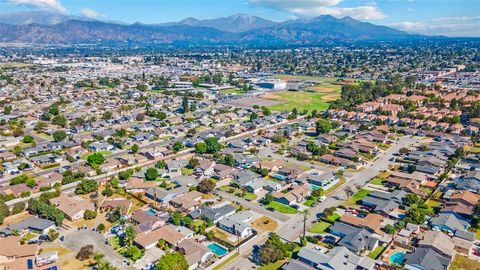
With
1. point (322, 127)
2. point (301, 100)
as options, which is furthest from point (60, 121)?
point (301, 100)

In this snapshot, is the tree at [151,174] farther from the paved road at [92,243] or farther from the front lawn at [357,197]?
the front lawn at [357,197]

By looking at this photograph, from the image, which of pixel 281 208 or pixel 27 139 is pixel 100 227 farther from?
pixel 27 139

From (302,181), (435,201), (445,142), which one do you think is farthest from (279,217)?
(445,142)

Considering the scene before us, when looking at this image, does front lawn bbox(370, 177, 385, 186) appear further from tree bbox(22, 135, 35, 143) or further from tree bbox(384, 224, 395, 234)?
tree bbox(22, 135, 35, 143)

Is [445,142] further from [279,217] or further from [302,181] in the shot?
[279,217]

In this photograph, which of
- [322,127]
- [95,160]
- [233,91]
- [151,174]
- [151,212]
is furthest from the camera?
[233,91]

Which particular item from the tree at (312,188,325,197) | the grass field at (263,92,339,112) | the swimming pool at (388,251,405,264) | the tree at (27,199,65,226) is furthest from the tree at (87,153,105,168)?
the grass field at (263,92,339,112)
